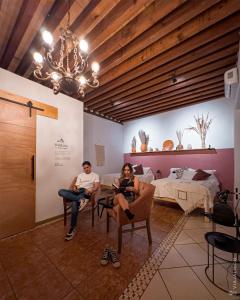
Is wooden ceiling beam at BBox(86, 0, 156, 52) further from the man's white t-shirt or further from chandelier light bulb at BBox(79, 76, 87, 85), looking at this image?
the man's white t-shirt

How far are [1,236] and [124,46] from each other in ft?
12.1

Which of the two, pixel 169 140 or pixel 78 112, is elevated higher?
pixel 78 112

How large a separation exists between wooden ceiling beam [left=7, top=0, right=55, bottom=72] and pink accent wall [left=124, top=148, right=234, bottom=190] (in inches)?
188

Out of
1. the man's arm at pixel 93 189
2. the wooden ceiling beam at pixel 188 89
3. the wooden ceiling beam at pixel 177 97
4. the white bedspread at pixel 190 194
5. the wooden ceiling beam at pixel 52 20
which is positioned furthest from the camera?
the wooden ceiling beam at pixel 177 97

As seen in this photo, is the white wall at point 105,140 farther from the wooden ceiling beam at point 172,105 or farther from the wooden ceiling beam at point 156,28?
the wooden ceiling beam at point 156,28

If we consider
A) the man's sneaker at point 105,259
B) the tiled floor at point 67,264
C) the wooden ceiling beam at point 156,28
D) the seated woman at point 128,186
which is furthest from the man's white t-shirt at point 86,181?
the wooden ceiling beam at point 156,28

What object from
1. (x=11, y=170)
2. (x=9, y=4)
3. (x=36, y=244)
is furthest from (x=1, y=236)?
(x=9, y=4)

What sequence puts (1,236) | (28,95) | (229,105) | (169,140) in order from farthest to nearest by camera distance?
(169,140), (229,105), (28,95), (1,236)

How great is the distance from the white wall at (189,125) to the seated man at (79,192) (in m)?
3.36

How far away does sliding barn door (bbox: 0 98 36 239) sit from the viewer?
2.45 meters

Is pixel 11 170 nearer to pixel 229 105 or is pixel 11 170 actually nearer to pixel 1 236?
pixel 1 236

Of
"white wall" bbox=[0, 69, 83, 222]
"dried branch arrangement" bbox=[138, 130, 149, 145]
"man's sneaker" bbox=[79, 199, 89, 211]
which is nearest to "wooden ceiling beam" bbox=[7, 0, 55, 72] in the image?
"white wall" bbox=[0, 69, 83, 222]

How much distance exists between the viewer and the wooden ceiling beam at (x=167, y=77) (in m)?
2.56

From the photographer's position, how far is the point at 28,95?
111 inches
